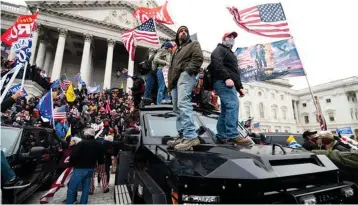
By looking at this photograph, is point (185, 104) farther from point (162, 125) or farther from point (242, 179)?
point (242, 179)

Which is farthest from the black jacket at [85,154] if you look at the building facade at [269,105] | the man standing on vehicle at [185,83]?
the building facade at [269,105]

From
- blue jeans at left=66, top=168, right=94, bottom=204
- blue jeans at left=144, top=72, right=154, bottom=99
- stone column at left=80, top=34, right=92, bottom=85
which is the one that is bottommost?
blue jeans at left=66, top=168, right=94, bottom=204

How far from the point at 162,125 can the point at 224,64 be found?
148 cm

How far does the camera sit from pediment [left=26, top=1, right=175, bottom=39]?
2848cm

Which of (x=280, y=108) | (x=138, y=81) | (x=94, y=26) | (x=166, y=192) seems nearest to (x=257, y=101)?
(x=280, y=108)

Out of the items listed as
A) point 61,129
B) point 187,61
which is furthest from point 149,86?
point 61,129

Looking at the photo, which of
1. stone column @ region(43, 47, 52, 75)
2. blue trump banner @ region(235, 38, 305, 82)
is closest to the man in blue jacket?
blue trump banner @ region(235, 38, 305, 82)

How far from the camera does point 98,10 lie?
104 feet

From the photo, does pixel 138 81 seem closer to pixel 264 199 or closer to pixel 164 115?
pixel 164 115

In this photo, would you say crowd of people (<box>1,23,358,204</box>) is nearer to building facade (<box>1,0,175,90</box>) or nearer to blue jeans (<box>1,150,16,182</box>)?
blue jeans (<box>1,150,16,182</box>)

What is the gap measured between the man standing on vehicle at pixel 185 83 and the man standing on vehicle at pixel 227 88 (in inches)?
Answer: 14.0

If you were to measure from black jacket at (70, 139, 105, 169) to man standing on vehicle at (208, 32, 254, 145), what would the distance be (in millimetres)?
3205

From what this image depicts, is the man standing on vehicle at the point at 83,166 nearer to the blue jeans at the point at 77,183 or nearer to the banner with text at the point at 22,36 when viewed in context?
the blue jeans at the point at 77,183

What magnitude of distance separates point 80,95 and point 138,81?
14.5m
